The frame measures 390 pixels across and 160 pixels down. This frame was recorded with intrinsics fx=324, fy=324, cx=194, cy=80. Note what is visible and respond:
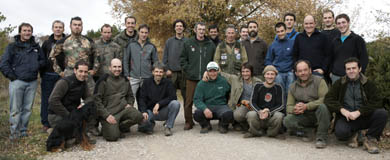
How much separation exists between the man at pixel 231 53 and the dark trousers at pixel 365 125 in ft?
7.47

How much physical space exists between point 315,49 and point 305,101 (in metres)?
1.08

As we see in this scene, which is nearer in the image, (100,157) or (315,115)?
(100,157)

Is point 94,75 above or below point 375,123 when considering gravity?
above

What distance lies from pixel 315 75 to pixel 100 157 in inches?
156

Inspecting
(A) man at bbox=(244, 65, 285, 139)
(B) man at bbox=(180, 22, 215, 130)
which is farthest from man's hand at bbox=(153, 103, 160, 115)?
(A) man at bbox=(244, 65, 285, 139)

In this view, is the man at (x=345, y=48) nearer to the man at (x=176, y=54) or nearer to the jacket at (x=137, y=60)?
the man at (x=176, y=54)

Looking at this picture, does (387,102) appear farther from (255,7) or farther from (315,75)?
(255,7)

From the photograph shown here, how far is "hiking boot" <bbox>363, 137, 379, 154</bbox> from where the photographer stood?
4.94m

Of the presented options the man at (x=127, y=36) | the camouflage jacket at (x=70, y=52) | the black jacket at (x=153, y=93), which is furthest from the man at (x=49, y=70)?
the black jacket at (x=153, y=93)

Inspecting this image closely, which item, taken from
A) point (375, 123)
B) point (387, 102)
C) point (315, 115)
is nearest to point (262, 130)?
point (315, 115)

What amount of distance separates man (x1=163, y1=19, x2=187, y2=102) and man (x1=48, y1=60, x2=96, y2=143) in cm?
219

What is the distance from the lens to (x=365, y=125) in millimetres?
5270

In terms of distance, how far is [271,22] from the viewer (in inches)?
633

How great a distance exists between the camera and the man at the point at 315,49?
20.0 feet
